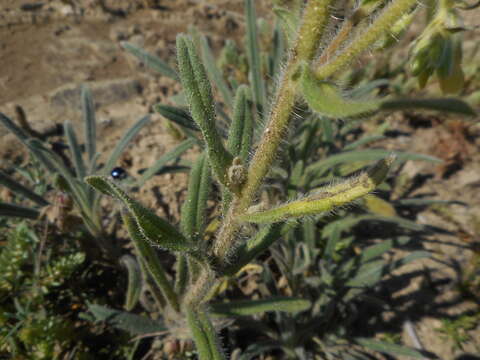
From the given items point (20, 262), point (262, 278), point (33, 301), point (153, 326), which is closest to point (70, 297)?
point (33, 301)

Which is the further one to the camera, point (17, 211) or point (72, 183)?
point (72, 183)

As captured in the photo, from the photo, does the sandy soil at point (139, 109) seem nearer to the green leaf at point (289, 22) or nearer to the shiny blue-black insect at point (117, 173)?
the shiny blue-black insect at point (117, 173)

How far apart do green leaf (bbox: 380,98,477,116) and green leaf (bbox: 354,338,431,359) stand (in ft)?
5.18

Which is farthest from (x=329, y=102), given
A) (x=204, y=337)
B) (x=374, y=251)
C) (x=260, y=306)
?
(x=374, y=251)

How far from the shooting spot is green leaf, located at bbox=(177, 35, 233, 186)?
82cm

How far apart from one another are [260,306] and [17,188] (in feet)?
4.37

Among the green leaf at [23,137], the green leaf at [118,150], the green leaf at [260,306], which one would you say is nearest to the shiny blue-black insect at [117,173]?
the green leaf at [118,150]

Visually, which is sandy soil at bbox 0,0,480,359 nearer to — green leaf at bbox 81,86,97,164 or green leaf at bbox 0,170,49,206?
green leaf at bbox 81,86,97,164

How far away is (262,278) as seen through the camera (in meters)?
1.84

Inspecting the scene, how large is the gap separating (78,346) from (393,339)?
66.6 inches

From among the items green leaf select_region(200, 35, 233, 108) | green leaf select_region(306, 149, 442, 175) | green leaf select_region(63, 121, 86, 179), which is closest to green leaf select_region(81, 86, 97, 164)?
green leaf select_region(63, 121, 86, 179)

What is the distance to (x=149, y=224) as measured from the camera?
0.82m

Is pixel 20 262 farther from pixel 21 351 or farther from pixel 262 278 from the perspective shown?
pixel 262 278

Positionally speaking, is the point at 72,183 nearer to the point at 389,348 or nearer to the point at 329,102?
the point at 329,102
